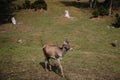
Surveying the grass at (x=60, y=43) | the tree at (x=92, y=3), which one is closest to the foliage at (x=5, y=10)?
the grass at (x=60, y=43)

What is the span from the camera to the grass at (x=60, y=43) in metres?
18.8

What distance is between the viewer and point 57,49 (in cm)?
1733

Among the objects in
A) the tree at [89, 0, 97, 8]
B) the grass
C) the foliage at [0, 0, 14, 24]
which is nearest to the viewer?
the grass

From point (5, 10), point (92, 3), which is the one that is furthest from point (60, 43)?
point (92, 3)

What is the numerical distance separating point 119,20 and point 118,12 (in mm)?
9383

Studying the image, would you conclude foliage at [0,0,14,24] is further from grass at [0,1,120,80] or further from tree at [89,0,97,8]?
tree at [89,0,97,8]

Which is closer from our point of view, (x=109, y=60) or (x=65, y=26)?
(x=109, y=60)

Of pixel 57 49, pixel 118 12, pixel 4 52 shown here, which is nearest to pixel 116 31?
pixel 118 12

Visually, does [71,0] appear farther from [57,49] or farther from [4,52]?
[57,49]

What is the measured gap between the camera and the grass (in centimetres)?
1884

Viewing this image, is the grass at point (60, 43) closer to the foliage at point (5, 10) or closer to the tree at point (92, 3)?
the foliage at point (5, 10)

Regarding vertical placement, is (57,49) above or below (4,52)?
above

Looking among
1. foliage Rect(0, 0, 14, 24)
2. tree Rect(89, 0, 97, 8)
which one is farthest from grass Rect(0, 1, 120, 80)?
tree Rect(89, 0, 97, 8)

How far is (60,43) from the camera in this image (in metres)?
29.2
